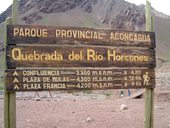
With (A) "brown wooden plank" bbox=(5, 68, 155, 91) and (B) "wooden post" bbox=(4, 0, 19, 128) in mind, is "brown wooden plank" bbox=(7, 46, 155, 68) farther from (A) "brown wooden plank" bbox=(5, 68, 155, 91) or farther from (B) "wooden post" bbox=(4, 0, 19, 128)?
(B) "wooden post" bbox=(4, 0, 19, 128)

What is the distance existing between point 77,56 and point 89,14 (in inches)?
5321

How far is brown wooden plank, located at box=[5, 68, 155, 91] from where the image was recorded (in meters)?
6.50

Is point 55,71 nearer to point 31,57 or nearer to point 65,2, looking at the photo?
point 31,57

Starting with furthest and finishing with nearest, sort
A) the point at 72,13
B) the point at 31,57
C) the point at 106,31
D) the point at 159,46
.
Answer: the point at 72,13, the point at 159,46, the point at 106,31, the point at 31,57

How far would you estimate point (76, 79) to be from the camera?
6.79 m

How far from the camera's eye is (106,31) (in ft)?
23.2

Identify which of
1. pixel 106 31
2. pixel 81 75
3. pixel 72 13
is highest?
pixel 72 13

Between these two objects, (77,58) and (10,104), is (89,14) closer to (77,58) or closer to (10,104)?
(77,58)

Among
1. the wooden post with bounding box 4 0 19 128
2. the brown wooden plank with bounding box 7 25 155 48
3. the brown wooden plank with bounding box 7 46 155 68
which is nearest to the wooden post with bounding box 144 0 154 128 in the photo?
the brown wooden plank with bounding box 7 25 155 48

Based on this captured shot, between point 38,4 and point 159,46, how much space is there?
4589cm

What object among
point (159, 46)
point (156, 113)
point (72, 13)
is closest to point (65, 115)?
point (156, 113)

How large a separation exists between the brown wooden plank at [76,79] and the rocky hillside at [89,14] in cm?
11301

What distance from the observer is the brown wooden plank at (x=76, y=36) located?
6492mm

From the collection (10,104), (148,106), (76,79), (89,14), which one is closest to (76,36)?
(76,79)
